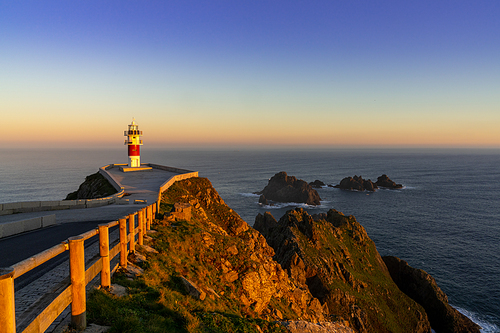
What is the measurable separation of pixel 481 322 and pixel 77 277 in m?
49.5

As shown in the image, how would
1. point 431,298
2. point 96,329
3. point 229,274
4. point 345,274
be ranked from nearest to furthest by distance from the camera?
point 96,329 → point 229,274 → point 431,298 → point 345,274

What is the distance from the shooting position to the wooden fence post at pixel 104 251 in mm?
6418

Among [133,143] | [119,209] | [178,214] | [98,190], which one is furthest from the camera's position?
[133,143]

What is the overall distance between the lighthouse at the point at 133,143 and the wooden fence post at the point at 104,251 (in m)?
53.1

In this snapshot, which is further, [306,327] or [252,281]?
[252,281]

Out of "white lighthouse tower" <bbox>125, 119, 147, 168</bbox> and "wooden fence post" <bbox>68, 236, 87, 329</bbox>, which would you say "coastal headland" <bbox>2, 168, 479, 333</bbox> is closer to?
"wooden fence post" <bbox>68, 236, 87, 329</bbox>

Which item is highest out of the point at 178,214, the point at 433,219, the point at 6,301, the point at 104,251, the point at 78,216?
the point at 6,301

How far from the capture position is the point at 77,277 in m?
4.76

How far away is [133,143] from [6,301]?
58658mm

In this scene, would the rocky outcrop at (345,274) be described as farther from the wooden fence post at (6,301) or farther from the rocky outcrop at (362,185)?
the rocky outcrop at (362,185)

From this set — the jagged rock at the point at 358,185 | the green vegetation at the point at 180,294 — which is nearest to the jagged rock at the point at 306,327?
the green vegetation at the point at 180,294

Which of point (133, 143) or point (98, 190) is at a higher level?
point (133, 143)

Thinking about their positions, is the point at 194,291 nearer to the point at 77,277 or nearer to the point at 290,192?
the point at 77,277

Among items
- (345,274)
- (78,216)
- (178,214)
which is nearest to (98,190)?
(78,216)
